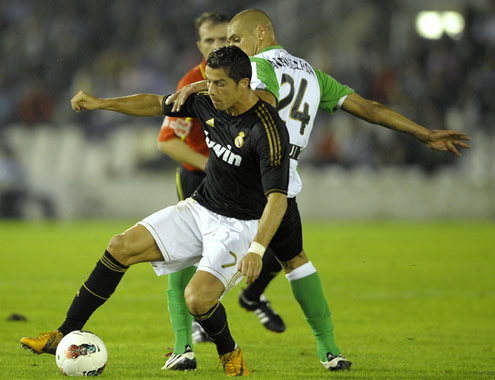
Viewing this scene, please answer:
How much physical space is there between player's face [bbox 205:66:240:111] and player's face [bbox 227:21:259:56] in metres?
0.81

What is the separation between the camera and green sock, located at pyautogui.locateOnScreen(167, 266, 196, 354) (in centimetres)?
509

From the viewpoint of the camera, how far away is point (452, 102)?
63.4 feet

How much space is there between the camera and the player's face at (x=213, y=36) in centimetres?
618

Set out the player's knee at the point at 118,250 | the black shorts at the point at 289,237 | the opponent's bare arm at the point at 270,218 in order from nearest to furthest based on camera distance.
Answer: the opponent's bare arm at the point at 270,218 → the player's knee at the point at 118,250 → the black shorts at the point at 289,237

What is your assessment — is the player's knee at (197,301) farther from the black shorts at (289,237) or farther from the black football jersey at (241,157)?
the black shorts at (289,237)

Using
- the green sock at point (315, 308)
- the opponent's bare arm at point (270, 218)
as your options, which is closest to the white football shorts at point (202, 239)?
the opponent's bare arm at point (270, 218)

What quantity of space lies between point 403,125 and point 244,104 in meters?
1.19

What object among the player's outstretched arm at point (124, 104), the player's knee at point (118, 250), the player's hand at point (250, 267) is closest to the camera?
the player's hand at point (250, 267)

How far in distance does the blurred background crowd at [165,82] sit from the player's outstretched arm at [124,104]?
12.2 metres

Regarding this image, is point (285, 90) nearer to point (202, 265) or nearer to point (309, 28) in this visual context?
point (202, 265)

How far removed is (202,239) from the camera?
4836 millimetres

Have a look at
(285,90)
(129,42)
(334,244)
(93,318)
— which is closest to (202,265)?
(285,90)

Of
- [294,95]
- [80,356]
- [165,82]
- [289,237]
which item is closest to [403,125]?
[294,95]

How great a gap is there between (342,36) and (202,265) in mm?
17967
